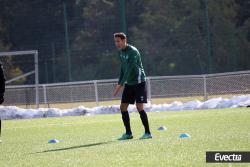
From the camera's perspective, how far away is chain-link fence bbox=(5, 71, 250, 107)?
28.2m

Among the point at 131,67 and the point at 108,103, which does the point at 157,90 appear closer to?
the point at 108,103

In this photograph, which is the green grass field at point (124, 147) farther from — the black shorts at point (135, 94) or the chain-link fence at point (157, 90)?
the chain-link fence at point (157, 90)

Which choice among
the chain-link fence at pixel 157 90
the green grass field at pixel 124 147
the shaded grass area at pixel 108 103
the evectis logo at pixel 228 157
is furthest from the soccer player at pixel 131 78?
the shaded grass area at pixel 108 103

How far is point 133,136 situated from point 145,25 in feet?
68.0

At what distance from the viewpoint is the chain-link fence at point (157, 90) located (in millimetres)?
28234

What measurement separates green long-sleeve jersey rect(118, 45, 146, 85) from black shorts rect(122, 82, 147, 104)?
0.10 metres

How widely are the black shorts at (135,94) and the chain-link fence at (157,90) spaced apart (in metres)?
14.1

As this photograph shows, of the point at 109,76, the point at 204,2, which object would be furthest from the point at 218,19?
the point at 109,76

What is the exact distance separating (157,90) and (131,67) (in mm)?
15229

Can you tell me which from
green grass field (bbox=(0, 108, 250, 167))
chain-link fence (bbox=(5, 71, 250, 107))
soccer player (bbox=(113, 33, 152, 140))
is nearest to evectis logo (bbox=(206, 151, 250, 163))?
green grass field (bbox=(0, 108, 250, 167))

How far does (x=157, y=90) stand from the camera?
28.9m

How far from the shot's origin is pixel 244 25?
33.8m

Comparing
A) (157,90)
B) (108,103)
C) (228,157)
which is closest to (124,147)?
(228,157)

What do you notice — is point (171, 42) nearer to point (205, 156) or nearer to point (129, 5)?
point (129, 5)
